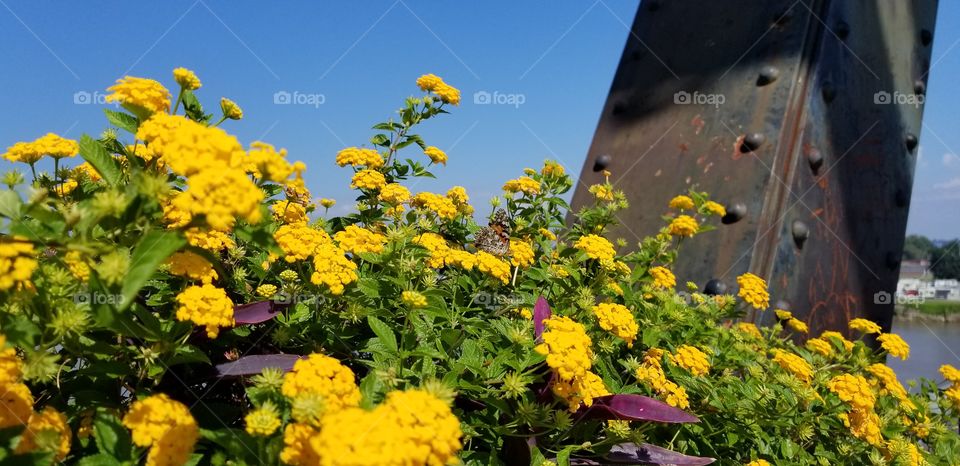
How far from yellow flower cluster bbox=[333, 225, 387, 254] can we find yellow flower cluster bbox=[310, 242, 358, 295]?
17cm

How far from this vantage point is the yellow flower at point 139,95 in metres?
0.93

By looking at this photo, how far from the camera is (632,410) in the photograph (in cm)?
111

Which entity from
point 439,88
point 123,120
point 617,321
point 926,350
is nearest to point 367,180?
point 439,88

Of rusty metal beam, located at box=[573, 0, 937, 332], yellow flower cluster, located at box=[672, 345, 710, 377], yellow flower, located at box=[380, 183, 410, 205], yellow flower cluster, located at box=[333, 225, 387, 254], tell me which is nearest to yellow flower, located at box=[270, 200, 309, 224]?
yellow flower cluster, located at box=[333, 225, 387, 254]

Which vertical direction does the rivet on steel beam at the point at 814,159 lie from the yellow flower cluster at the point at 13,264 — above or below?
above

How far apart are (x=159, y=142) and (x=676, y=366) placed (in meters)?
1.28

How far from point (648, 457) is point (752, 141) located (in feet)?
5.36

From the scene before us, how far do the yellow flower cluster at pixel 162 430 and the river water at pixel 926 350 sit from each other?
4.50 meters

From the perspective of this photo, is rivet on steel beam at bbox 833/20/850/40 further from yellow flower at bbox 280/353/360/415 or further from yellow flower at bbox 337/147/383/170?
yellow flower at bbox 280/353/360/415

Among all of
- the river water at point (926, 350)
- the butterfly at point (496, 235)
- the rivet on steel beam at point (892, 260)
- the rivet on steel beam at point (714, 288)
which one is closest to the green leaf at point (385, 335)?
the butterfly at point (496, 235)

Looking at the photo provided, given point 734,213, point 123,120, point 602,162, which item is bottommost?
point 123,120

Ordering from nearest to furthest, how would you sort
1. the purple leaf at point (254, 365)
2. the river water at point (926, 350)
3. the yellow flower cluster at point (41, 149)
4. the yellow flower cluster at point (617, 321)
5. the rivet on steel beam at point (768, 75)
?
the purple leaf at point (254, 365) → the yellow flower cluster at point (41, 149) → the yellow flower cluster at point (617, 321) → the rivet on steel beam at point (768, 75) → the river water at point (926, 350)

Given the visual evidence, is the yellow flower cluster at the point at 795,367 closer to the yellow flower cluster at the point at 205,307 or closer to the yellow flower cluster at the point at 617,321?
the yellow flower cluster at the point at 617,321

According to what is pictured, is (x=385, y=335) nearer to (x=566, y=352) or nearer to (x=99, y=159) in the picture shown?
(x=566, y=352)
